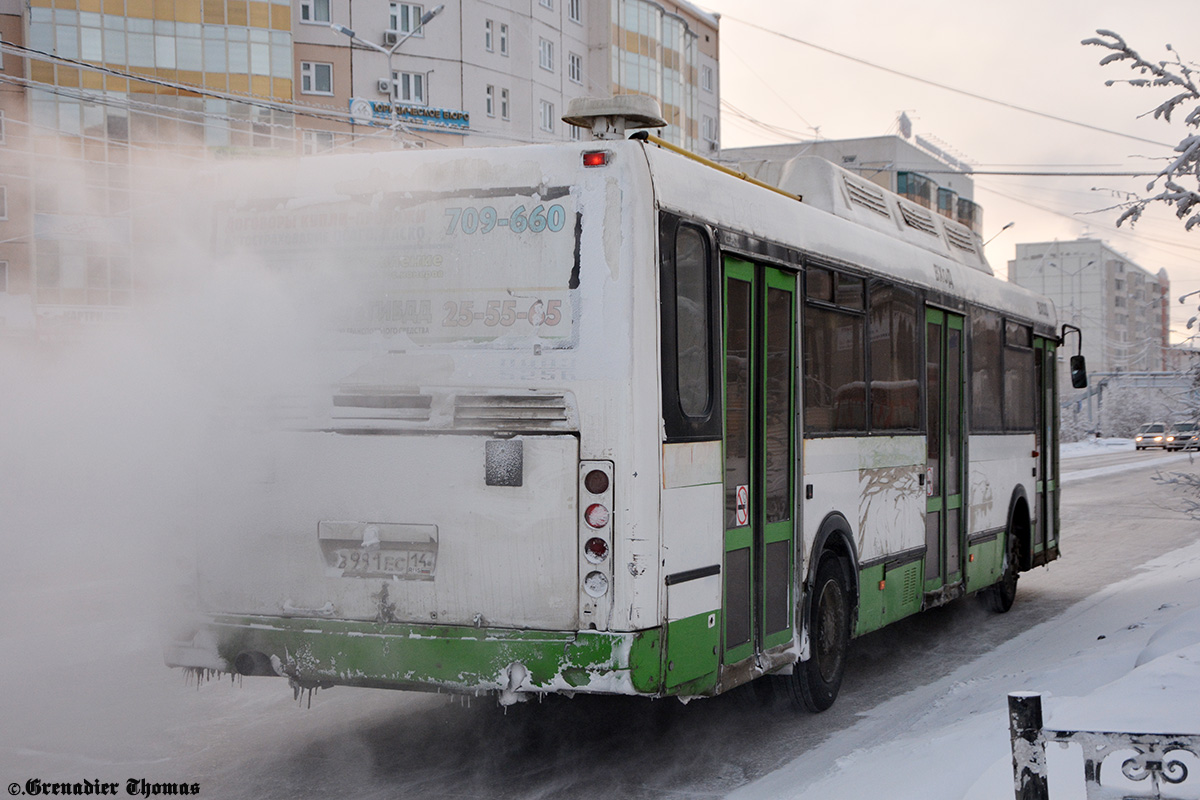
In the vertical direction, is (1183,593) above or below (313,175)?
below

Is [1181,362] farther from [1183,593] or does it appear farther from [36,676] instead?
[36,676]

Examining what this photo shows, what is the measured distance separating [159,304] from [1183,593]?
33.9 feet

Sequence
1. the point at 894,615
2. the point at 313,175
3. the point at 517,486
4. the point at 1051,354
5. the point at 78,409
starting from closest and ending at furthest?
the point at 517,486 < the point at 313,175 < the point at 894,615 < the point at 78,409 < the point at 1051,354

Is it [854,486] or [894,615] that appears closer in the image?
[854,486]

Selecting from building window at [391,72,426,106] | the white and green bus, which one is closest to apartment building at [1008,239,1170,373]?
building window at [391,72,426,106]

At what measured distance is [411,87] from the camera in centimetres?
5119

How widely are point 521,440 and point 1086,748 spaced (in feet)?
9.17

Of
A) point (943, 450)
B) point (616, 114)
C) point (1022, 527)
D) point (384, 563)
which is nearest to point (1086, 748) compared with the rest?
point (384, 563)

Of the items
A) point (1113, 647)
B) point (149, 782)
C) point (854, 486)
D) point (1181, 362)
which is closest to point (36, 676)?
point (149, 782)

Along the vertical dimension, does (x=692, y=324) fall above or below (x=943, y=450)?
above

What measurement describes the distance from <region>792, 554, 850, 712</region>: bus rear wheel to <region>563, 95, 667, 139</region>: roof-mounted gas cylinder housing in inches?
117

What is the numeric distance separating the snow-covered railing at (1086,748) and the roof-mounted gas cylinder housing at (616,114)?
3.43m

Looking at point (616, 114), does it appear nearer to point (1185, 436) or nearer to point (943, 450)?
point (943, 450)

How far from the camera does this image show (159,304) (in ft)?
22.9
